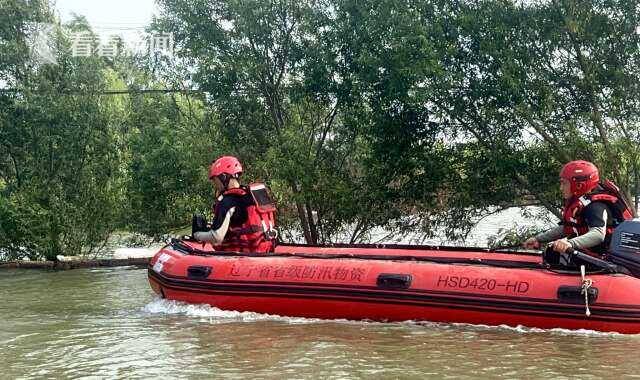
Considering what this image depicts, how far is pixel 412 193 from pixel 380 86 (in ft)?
5.37

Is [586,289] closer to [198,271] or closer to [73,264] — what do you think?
[198,271]

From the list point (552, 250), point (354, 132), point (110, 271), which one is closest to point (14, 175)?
point (110, 271)

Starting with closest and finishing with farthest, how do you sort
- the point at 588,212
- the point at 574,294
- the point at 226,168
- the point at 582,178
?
the point at 574,294 → the point at 588,212 → the point at 582,178 → the point at 226,168

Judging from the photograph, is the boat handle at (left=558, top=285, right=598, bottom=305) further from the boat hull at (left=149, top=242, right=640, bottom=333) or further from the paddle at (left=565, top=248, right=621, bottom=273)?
the paddle at (left=565, top=248, right=621, bottom=273)

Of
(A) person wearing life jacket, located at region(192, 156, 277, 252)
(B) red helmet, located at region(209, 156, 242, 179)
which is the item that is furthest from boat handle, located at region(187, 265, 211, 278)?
(B) red helmet, located at region(209, 156, 242, 179)

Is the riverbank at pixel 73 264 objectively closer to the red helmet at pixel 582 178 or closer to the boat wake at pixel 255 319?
the boat wake at pixel 255 319

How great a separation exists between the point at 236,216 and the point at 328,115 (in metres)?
4.71

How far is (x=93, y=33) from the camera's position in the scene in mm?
13570

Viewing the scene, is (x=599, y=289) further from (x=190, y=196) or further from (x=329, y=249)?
(x=190, y=196)

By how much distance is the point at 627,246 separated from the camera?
5695 mm

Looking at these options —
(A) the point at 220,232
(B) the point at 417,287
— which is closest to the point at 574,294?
(B) the point at 417,287

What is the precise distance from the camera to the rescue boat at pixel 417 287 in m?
5.57

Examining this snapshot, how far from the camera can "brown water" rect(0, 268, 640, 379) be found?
4.78m

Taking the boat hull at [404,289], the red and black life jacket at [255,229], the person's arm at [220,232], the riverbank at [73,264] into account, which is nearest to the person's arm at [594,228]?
the boat hull at [404,289]
